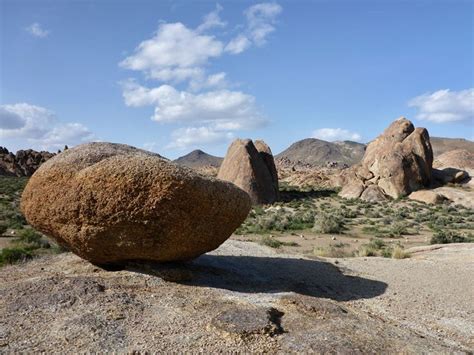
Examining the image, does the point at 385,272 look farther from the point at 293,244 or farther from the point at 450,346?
the point at 293,244

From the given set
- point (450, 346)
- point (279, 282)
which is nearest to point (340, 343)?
point (450, 346)

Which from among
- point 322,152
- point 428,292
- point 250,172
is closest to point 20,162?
point 250,172

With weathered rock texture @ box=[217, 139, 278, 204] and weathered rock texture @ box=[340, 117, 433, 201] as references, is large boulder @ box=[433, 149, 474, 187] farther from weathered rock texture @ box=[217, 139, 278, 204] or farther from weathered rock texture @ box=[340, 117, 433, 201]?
weathered rock texture @ box=[217, 139, 278, 204]

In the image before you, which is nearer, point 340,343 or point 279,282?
point 340,343

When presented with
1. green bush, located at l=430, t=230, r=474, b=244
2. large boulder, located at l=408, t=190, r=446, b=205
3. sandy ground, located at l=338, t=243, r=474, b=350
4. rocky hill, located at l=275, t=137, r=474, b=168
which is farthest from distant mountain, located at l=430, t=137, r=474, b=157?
sandy ground, located at l=338, t=243, r=474, b=350

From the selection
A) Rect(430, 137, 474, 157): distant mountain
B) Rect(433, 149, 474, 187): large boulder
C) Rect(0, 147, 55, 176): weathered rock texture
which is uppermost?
Rect(430, 137, 474, 157): distant mountain

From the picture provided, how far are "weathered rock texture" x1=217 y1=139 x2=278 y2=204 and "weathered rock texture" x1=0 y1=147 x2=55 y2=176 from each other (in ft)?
149

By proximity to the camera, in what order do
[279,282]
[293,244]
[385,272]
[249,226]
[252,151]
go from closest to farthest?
1. [279,282]
2. [385,272]
3. [293,244]
4. [249,226]
5. [252,151]

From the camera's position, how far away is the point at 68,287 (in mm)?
6930

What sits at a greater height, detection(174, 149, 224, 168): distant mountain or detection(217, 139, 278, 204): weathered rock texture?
detection(174, 149, 224, 168): distant mountain

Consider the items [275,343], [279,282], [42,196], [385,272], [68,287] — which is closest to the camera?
[275,343]

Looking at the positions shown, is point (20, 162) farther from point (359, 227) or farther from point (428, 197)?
point (359, 227)

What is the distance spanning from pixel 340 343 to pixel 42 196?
537 cm

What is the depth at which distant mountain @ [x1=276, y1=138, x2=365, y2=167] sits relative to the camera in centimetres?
14950
